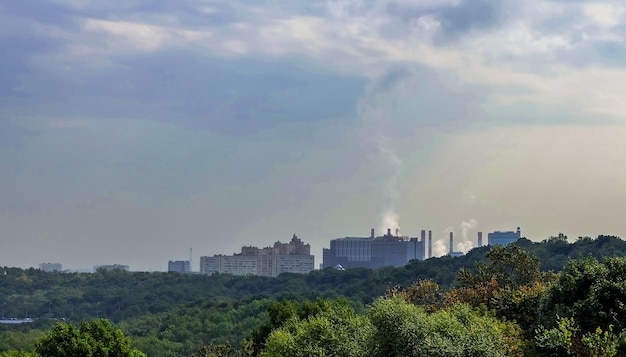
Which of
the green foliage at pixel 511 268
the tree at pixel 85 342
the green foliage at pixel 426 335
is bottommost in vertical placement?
the tree at pixel 85 342

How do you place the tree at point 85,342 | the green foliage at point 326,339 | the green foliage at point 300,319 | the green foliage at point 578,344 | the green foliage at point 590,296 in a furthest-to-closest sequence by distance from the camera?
the green foliage at point 300,319, the tree at point 85,342, the green foliage at point 326,339, the green foliage at point 590,296, the green foliage at point 578,344

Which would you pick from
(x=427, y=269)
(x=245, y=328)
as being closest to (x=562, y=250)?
(x=427, y=269)

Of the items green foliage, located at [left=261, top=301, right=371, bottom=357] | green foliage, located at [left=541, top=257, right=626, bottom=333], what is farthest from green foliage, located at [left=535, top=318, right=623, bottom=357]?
green foliage, located at [left=261, top=301, right=371, bottom=357]

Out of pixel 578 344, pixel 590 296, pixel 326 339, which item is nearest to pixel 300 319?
pixel 326 339

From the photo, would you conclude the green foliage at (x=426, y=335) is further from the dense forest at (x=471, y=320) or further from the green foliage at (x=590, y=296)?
the green foliage at (x=590, y=296)

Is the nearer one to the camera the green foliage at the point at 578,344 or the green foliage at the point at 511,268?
the green foliage at the point at 578,344

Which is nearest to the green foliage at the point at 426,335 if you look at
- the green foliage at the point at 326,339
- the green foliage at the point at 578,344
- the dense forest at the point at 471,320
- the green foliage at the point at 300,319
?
the dense forest at the point at 471,320

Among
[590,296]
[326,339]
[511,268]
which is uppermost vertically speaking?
[511,268]

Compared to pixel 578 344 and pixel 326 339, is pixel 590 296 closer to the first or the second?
pixel 578 344

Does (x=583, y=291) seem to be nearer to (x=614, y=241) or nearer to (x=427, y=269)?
(x=614, y=241)
